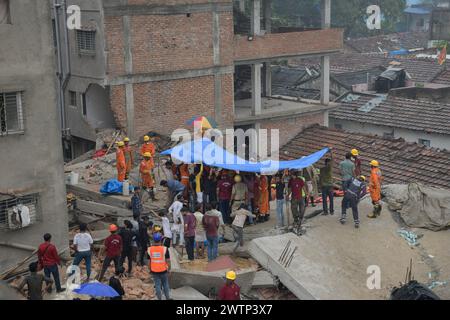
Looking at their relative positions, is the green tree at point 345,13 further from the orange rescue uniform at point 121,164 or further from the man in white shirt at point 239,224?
the man in white shirt at point 239,224

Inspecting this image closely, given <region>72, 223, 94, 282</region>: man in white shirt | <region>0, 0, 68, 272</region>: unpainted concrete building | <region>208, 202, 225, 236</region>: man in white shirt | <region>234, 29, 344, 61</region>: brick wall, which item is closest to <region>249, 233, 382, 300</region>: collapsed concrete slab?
<region>208, 202, 225, 236</region>: man in white shirt

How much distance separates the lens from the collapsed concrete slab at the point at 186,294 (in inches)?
539

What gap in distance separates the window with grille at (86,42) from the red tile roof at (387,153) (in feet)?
29.1

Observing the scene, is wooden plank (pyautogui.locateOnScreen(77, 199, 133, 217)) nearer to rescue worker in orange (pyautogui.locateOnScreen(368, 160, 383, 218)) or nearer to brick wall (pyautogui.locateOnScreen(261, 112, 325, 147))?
rescue worker in orange (pyautogui.locateOnScreen(368, 160, 383, 218))

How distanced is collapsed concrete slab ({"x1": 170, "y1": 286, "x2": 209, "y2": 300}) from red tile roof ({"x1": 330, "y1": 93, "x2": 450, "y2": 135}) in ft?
57.4

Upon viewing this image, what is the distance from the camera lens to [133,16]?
76.1 feet

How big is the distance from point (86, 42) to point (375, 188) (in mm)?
A: 11822

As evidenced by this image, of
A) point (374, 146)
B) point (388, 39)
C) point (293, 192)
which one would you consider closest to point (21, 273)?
point (293, 192)

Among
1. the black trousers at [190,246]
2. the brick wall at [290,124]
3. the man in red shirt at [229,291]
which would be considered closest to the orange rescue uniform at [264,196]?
the black trousers at [190,246]

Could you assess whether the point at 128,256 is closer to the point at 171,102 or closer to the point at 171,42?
the point at 171,102

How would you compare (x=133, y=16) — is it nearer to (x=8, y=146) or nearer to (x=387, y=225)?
(x=8, y=146)

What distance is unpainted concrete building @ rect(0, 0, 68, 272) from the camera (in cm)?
1485

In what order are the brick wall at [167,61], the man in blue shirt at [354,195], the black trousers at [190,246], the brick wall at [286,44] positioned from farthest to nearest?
the brick wall at [286,44], the brick wall at [167,61], the man in blue shirt at [354,195], the black trousers at [190,246]

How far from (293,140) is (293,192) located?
524 inches
